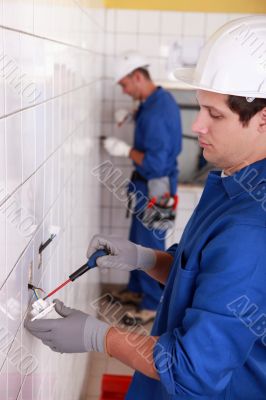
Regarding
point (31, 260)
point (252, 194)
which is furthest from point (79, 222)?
point (252, 194)

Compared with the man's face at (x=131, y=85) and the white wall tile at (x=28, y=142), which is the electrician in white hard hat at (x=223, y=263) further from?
the man's face at (x=131, y=85)

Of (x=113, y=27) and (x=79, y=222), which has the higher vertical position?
(x=113, y=27)

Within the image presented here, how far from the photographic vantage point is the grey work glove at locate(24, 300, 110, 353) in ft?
3.91

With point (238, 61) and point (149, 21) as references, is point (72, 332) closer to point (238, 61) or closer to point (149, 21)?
point (238, 61)

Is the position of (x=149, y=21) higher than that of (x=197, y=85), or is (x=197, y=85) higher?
(x=149, y=21)

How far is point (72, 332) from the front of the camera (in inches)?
47.0

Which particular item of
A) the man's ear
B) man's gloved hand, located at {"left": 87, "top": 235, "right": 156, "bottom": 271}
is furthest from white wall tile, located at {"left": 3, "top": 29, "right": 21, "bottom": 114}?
man's gloved hand, located at {"left": 87, "top": 235, "right": 156, "bottom": 271}

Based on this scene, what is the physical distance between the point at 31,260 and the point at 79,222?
116 centimetres

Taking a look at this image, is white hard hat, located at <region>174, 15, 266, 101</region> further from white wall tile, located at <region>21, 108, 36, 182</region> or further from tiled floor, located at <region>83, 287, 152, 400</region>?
tiled floor, located at <region>83, 287, 152, 400</region>

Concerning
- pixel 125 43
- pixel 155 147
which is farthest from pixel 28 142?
pixel 125 43

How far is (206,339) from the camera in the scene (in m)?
1.08

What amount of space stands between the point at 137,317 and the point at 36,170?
2.63m

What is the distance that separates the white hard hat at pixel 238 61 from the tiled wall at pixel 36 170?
1.34 feet

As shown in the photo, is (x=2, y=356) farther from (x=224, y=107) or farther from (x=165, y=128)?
(x=165, y=128)
